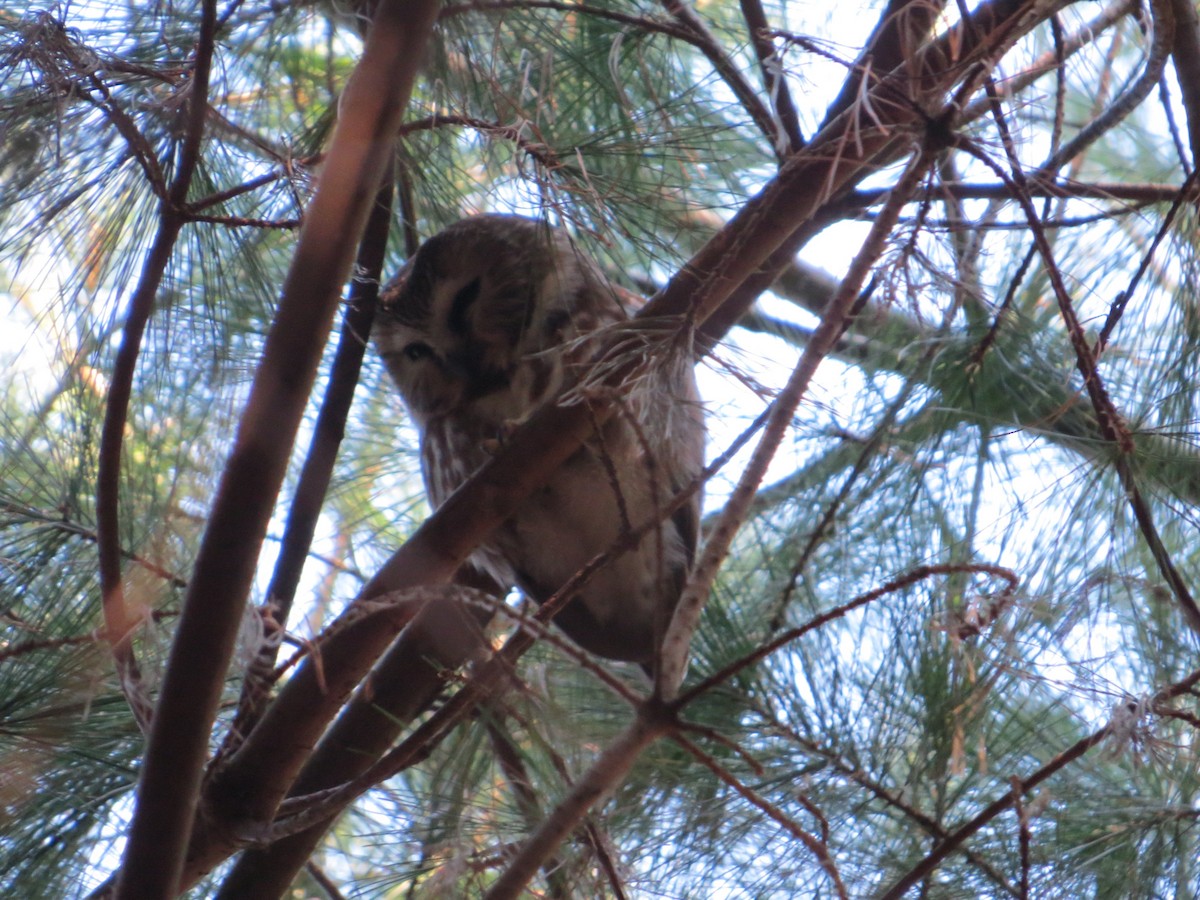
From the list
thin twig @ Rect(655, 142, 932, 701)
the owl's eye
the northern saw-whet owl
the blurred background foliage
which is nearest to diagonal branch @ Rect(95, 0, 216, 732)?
the blurred background foliage

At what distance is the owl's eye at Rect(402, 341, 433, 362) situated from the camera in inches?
98.3

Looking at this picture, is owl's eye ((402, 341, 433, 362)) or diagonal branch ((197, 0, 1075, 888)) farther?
owl's eye ((402, 341, 433, 362))

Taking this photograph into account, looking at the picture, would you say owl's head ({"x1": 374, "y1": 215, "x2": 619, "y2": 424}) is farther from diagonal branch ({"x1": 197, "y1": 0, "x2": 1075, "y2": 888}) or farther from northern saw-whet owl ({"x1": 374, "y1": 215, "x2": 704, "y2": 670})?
diagonal branch ({"x1": 197, "y1": 0, "x2": 1075, "y2": 888})

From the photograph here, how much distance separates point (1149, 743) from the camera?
4.72 feet

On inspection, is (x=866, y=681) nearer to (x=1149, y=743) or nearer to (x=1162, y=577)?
(x=1162, y=577)

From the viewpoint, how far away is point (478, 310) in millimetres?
2453

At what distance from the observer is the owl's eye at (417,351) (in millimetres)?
2496

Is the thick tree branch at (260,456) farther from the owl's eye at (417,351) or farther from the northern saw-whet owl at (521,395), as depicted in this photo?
the owl's eye at (417,351)

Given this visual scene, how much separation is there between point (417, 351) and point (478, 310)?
0.17 meters

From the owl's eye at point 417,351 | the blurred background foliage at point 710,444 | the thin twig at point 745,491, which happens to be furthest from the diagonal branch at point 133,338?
the owl's eye at point 417,351

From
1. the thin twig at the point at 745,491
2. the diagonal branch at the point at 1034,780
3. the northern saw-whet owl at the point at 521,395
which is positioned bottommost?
the diagonal branch at the point at 1034,780

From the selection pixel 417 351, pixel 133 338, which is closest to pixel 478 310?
pixel 417 351

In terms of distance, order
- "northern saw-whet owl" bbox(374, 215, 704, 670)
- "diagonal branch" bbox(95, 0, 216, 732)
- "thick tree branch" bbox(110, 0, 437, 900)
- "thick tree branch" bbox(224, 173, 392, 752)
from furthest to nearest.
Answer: "northern saw-whet owl" bbox(374, 215, 704, 670) → "thick tree branch" bbox(224, 173, 392, 752) → "diagonal branch" bbox(95, 0, 216, 732) → "thick tree branch" bbox(110, 0, 437, 900)

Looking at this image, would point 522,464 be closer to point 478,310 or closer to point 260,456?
point 260,456
